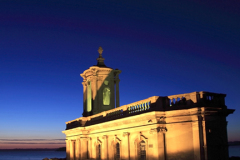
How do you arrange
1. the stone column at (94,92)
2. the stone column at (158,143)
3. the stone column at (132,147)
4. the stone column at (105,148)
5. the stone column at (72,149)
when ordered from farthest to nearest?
the stone column at (94,92) → the stone column at (72,149) → the stone column at (105,148) → the stone column at (132,147) → the stone column at (158,143)

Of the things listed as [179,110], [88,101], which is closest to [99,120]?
[88,101]

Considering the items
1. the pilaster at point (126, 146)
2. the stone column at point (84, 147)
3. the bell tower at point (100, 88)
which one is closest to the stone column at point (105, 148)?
the pilaster at point (126, 146)

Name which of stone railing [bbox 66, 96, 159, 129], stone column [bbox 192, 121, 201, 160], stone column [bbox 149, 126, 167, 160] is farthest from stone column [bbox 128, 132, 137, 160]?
stone column [bbox 192, 121, 201, 160]

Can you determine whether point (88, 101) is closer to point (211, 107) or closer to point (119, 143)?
point (119, 143)

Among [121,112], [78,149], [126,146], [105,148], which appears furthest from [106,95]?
[126,146]

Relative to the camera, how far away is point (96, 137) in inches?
1115

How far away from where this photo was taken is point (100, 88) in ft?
111

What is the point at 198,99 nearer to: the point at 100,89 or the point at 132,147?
the point at 132,147

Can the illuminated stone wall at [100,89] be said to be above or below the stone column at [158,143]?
above

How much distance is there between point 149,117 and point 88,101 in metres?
16.0

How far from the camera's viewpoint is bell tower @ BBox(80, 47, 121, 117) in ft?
110

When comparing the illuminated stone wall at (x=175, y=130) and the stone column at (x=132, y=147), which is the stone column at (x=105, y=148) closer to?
the illuminated stone wall at (x=175, y=130)

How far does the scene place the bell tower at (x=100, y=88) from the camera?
3344 cm

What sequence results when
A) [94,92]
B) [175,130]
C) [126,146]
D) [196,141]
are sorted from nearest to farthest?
[196,141] < [175,130] < [126,146] < [94,92]
